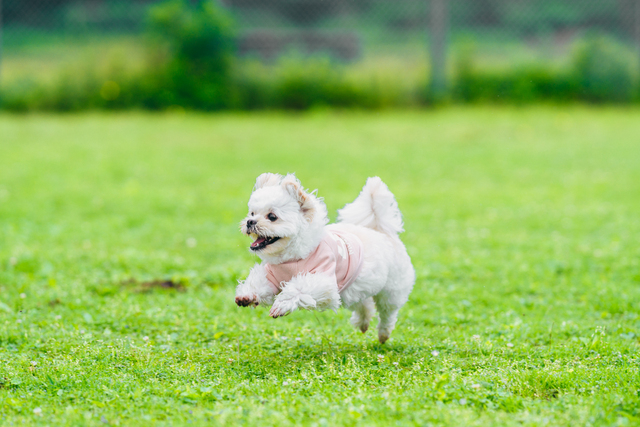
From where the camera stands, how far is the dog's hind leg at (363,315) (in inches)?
192

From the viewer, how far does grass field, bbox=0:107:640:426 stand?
150 inches

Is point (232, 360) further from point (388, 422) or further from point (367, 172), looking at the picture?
point (367, 172)

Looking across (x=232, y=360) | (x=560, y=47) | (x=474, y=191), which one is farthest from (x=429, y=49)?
(x=232, y=360)

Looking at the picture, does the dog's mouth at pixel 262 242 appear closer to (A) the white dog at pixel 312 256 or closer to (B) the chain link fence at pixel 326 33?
(A) the white dog at pixel 312 256

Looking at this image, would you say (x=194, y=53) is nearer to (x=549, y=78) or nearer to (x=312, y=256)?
(x=549, y=78)

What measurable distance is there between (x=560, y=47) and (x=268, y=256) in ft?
48.7

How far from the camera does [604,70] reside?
1719cm

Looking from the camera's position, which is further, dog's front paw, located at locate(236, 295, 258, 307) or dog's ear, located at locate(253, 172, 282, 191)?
dog's ear, located at locate(253, 172, 282, 191)

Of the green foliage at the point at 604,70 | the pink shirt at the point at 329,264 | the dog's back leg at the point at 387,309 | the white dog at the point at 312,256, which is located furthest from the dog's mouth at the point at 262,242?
the green foliage at the point at 604,70

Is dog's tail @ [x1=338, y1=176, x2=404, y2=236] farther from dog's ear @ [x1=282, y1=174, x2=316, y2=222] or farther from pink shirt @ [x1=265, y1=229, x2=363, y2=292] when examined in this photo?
dog's ear @ [x1=282, y1=174, x2=316, y2=222]

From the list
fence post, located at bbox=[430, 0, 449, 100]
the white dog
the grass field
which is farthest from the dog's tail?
fence post, located at bbox=[430, 0, 449, 100]

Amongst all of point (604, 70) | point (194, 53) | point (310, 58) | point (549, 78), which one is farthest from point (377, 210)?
point (604, 70)

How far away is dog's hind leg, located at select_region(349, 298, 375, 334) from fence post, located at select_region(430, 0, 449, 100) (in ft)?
41.6

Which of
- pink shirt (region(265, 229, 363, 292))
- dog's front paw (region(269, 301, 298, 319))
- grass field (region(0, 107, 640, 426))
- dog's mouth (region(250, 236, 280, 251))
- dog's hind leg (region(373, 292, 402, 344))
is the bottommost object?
grass field (region(0, 107, 640, 426))
